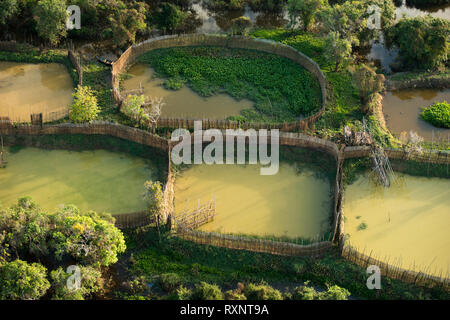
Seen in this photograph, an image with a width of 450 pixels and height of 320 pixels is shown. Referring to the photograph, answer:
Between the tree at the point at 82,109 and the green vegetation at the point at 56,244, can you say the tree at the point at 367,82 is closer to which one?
the tree at the point at 82,109

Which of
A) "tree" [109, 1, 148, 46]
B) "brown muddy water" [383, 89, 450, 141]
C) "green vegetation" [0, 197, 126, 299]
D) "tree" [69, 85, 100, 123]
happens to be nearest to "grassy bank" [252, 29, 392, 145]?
"brown muddy water" [383, 89, 450, 141]

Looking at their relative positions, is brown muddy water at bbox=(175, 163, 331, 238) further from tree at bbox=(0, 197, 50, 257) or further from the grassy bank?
tree at bbox=(0, 197, 50, 257)

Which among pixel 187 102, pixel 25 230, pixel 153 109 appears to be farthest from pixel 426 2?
pixel 25 230

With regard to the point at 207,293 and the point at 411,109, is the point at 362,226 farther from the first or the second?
the point at 411,109

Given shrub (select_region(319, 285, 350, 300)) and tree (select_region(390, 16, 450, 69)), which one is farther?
tree (select_region(390, 16, 450, 69))

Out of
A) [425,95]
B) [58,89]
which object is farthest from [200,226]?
[425,95]

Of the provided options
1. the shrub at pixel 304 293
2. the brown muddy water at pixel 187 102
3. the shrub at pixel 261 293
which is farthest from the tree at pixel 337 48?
the shrub at pixel 261 293
